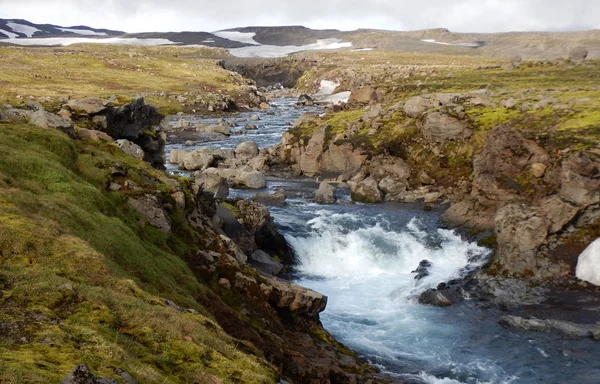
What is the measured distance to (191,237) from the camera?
2584 cm

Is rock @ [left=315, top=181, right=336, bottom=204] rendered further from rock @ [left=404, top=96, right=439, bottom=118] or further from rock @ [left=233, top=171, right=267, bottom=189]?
rock @ [left=404, top=96, right=439, bottom=118]

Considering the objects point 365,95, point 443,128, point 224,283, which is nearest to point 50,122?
point 224,283

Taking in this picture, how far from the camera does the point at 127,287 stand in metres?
15.2

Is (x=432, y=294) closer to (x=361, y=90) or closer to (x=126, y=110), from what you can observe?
(x=126, y=110)

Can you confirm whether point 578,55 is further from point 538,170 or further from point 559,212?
point 559,212

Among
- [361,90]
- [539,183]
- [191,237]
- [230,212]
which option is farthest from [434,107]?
[191,237]

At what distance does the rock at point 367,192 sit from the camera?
55781mm

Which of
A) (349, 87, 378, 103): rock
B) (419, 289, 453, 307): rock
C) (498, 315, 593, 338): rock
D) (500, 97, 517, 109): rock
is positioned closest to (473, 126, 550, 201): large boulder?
(419, 289, 453, 307): rock

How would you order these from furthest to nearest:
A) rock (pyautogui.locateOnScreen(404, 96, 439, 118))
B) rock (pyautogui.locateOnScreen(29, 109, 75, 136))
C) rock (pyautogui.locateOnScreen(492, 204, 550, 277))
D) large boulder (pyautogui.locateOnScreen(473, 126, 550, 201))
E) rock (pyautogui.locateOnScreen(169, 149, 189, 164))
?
rock (pyautogui.locateOnScreen(169, 149, 189, 164)), rock (pyautogui.locateOnScreen(404, 96, 439, 118)), large boulder (pyautogui.locateOnScreen(473, 126, 550, 201)), rock (pyautogui.locateOnScreen(492, 204, 550, 277)), rock (pyautogui.locateOnScreen(29, 109, 75, 136))

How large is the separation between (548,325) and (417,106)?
45.6 meters

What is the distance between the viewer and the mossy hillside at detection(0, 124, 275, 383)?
10789 millimetres

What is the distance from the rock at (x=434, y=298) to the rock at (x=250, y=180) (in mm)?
29663

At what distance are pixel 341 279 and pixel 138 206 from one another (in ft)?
70.5

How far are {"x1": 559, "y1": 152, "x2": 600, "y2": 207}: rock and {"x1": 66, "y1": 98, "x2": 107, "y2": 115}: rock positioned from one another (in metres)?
36.8
